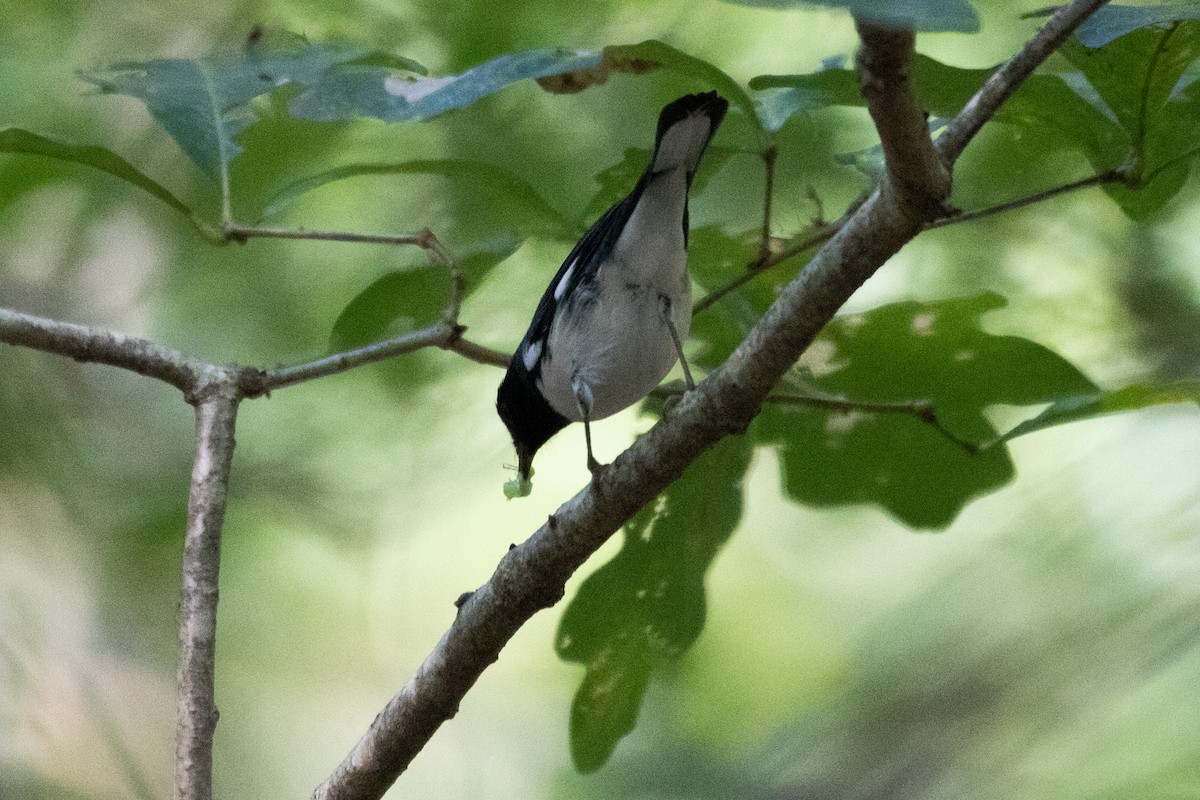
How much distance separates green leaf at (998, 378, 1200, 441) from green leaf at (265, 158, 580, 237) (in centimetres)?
56

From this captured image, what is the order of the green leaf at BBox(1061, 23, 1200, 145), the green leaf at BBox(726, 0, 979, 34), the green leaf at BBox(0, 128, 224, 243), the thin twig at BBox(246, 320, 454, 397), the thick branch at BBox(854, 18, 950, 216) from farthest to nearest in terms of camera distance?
the thin twig at BBox(246, 320, 454, 397)
the green leaf at BBox(0, 128, 224, 243)
the green leaf at BBox(1061, 23, 1200, 145)
the thick branch at BBox(854, 18, 950, 216)
the green leaf at BBox(726, 0, 979, 34)

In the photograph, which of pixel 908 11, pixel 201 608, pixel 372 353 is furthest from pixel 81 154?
pixel 908 11

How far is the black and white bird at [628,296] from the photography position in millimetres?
1117

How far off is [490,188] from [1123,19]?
63 cm

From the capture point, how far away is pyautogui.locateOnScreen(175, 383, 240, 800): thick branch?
1057 millimetres

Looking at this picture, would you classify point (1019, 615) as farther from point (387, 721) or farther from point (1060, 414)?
point (387, 721)

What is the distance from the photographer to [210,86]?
1172 mm

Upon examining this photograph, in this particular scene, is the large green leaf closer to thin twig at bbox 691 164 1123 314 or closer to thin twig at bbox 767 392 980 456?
thin twig at bbox 691 164 1123 314

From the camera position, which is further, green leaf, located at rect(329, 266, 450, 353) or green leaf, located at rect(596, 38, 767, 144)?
green leaf, located at rect(329, 266, 450, 353)

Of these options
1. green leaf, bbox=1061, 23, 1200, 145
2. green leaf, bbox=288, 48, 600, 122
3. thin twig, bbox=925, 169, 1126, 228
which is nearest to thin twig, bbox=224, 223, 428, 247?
green leaf, bbox=288, 48, 600, 122

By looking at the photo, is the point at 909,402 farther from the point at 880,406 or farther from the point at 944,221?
the point at 944,221

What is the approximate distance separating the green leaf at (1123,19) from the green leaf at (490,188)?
56 centimetres

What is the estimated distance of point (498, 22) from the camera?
134 centimetres

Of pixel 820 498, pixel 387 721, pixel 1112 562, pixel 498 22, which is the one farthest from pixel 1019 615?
pixel 498 22
